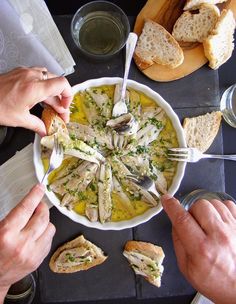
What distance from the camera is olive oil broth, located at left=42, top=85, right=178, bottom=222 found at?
1.66m

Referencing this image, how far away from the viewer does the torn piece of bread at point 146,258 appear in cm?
171

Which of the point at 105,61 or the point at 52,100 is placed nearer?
the point at 52,100

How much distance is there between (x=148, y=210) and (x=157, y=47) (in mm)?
533

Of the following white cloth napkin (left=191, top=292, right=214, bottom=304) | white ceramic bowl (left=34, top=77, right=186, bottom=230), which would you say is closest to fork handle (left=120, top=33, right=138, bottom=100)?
white ceramic bowl (left=34, top=77, right=186, bottom=230)

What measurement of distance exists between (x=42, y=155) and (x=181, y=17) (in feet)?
2.11

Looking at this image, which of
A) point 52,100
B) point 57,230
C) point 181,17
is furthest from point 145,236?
point 181,17

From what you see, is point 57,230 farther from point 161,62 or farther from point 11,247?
point 161,62

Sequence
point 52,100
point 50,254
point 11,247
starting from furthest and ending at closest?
point 50,254 → point 52,100 → point 11,247

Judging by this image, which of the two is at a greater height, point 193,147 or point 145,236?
point 193,147

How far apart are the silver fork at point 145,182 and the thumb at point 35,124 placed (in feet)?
0.99

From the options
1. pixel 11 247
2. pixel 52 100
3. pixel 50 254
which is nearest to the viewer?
pixel 11 247

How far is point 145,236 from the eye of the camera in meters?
1.75

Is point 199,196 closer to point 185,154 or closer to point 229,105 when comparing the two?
point 185,154

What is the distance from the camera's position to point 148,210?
5.42 ft
